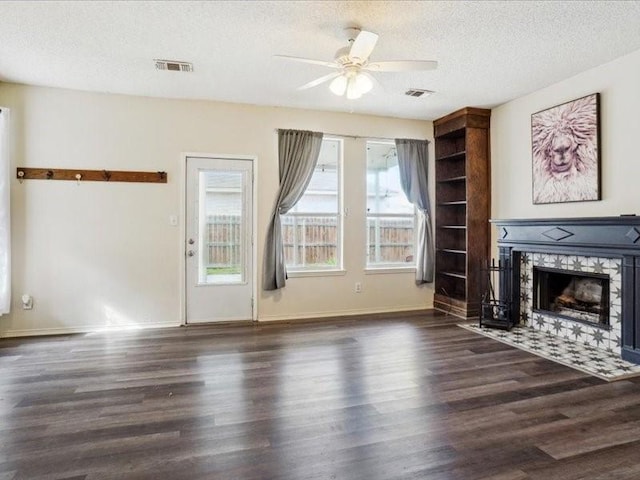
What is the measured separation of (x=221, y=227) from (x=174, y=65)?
189 cm

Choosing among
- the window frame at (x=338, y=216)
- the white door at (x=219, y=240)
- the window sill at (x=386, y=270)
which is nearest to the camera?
the white door at (x=219, y=240)

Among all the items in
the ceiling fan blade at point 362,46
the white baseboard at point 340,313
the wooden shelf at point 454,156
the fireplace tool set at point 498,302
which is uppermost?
the ceiling fan blade at point 362,46

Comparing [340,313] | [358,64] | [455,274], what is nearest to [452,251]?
[455,274]

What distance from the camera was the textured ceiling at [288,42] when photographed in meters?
2.67

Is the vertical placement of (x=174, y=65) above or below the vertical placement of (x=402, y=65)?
above

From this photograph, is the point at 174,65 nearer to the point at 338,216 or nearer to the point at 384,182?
the point at 338,216

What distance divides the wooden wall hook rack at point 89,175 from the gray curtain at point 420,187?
10.4ft

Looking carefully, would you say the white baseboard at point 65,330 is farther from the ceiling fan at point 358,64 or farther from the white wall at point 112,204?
the ceiling fan at point 358,64

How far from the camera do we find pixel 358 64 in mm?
2906

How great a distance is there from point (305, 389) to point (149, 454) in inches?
43.6

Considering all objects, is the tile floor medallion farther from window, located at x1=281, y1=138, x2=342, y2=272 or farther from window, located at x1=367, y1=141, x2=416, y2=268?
window, located at x1=281, y1=138, x2=342, y2=272

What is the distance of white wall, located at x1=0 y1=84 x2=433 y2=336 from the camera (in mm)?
4129

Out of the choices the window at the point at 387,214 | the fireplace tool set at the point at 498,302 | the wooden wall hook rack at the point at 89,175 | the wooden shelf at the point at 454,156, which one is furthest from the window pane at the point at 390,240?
the wooden wall hook rack at the point at 89,175

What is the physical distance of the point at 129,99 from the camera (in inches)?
173
